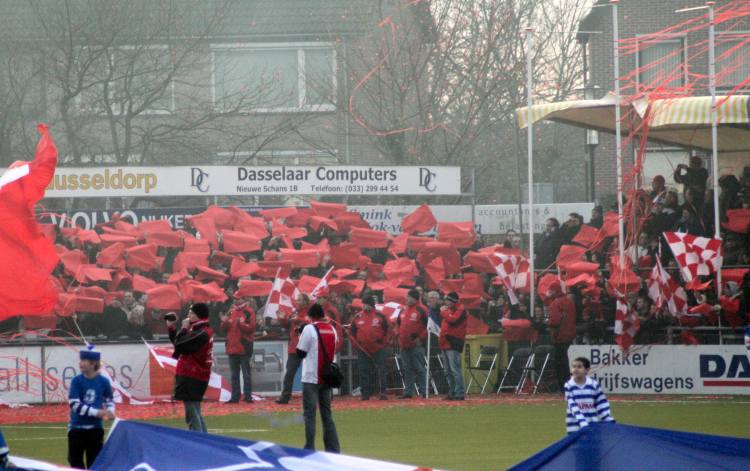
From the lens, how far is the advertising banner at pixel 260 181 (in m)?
28.3

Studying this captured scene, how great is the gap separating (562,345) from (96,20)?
49.7ft

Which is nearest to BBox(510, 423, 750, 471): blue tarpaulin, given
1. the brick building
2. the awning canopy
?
the awning canopy

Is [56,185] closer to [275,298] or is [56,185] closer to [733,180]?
[275,298]

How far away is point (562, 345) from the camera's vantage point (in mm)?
26094

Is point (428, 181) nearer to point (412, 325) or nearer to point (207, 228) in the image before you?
point (412, 325)

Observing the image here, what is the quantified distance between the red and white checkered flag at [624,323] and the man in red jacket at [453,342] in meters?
3.02

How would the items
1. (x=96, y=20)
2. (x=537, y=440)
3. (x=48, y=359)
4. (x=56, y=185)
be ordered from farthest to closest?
1. (x=96, y=20)
2. (x=56, y=185)
3. (x=48, y=359)
4. (x=537, y=440)

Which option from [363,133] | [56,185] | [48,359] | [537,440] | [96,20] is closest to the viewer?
[537,440]

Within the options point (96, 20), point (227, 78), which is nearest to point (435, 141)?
point (227, 78)

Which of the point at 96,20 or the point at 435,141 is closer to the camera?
the point at 96,20

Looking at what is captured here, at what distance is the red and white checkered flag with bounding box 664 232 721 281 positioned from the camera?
25.1m

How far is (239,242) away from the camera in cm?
2853

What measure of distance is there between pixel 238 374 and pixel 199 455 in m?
15.4

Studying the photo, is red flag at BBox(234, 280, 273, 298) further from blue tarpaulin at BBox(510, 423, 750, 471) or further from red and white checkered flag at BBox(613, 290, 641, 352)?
blue tarpaulin at BBox(510, 423, 750, 471)
